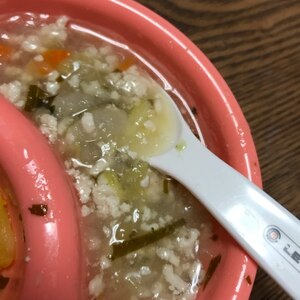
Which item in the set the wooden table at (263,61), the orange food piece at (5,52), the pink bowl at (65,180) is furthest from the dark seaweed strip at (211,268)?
the orange food piece at (5,52)

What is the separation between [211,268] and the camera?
2.87 feet

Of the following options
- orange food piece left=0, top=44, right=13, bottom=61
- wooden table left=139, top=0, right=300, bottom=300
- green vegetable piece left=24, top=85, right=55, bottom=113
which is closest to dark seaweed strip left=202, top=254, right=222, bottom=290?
wooden table left=139, top=0, right=300, bottom=300

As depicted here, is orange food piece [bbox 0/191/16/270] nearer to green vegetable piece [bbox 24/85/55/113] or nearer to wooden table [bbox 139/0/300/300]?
green vegetable piece [bbox 24/85/55/113]

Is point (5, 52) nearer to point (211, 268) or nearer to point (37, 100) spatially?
point (37, 100)

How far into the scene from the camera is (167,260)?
0.87 metres

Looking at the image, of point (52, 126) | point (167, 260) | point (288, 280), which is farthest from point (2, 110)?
point (288, 280)

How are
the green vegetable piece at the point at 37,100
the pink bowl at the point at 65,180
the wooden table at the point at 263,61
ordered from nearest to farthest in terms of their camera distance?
1. the pink bowl at the point at 65,180
2. the green vegetable piece at the point at 37,100
3. the wooden table at the point at 263,61

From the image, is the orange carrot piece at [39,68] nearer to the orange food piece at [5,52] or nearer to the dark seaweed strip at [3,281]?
the orange food piece at [5,52]

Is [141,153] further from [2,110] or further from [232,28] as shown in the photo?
[232,28]

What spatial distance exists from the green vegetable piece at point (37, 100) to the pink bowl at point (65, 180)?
77mm

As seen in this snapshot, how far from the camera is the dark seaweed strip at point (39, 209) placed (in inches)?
30.7

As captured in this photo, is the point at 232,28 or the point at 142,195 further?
the point at 232,28

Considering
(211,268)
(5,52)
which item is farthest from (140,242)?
(5,52)

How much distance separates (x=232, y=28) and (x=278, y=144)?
227 mm
